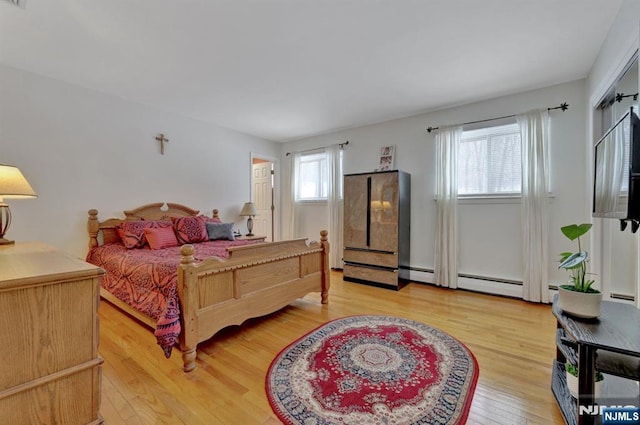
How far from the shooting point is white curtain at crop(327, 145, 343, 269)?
195 inches

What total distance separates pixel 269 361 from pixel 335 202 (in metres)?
3.28

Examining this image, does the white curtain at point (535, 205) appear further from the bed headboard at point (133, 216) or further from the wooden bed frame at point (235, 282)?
the bed headboard at point (133, 216)

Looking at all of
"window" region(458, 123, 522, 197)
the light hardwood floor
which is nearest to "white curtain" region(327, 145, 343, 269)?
the light hardwood floor

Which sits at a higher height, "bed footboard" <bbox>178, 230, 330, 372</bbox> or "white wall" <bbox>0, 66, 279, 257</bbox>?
"white wall" <bbox>0, 66, 279, 257</bbox>

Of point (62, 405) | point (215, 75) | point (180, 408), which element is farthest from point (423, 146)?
point (62, 405)

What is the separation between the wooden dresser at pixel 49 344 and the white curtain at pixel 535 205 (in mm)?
4075

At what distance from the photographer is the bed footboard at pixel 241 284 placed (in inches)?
76.5

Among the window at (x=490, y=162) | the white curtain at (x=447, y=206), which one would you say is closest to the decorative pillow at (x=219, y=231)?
the white curtain at (x=447, y=206)

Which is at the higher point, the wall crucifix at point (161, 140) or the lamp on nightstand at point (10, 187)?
the wall crucifix at point (161, 140)

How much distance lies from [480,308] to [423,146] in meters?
2.37

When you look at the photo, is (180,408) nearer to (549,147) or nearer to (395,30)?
(395,30)

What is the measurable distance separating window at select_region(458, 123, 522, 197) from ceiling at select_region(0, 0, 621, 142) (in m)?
0.51

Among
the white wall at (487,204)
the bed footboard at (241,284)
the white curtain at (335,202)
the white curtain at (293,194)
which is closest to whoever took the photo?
the bed footboard at (241,284)

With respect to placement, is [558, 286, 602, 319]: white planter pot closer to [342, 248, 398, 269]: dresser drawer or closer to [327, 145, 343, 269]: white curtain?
[342, 248, 398, 269]: dresser drawer
